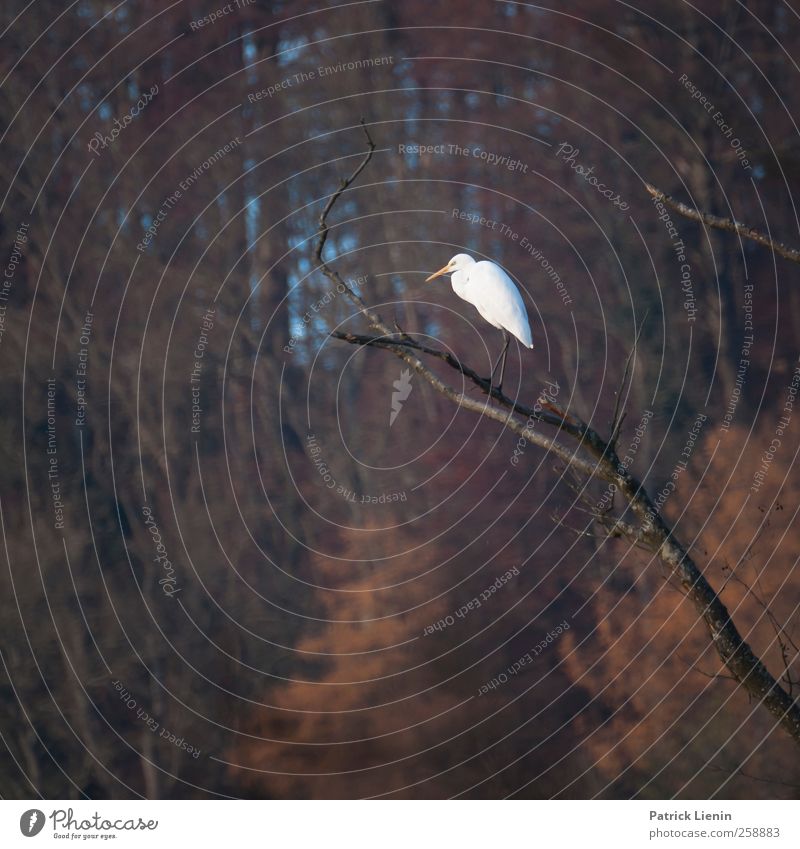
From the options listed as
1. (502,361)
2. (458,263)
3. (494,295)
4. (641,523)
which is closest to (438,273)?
(458,263)

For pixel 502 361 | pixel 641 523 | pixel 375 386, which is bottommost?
pixel 641 523

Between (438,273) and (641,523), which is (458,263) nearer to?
(438,273)

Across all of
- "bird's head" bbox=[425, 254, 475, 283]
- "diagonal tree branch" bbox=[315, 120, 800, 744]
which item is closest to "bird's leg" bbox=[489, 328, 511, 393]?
"bird's head" bbox=[425, 254, 475, 283]

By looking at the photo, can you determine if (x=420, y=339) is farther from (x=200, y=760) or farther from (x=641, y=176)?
(x=200, y=760)

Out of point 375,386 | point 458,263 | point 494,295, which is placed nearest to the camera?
point 494,295

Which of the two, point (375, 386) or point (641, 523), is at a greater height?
point (375, 386)

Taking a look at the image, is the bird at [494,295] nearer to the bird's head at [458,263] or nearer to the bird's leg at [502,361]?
the bird's head at [458,263]

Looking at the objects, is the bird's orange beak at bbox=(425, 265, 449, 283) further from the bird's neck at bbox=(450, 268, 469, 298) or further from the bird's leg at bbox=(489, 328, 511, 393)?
the bird's leg at bbox=(489, 328, 511, 393)
